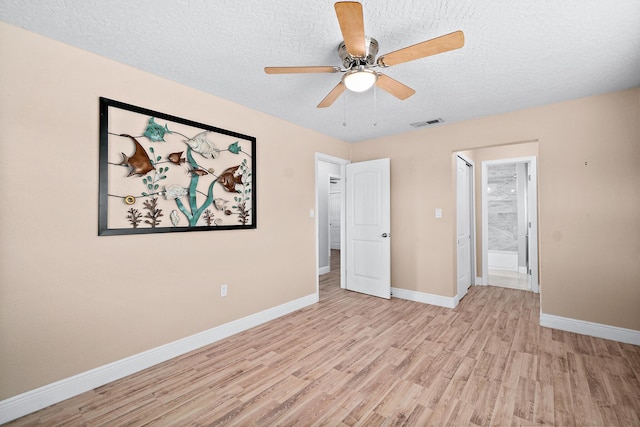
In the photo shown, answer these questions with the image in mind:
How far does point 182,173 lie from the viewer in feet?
8.34

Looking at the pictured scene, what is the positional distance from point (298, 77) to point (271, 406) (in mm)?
2508

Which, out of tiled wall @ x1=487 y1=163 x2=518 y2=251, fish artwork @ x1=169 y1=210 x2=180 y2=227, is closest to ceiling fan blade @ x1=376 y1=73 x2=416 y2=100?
fish artwork @ x1=169 y1=210 x2=180 y2=227

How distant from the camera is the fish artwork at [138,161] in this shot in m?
2.21

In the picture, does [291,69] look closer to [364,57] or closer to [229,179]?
[364,57]

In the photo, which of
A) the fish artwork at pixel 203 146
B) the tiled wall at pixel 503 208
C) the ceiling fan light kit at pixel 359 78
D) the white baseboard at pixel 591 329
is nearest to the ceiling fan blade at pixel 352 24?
the ceiling fan light kit at pixel 359 78

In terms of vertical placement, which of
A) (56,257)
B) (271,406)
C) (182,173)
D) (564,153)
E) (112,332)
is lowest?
(271,406)

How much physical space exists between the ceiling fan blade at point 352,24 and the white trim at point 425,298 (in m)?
3.28

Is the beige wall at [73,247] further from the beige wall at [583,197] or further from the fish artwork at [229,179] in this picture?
the beige wall at [583,197]

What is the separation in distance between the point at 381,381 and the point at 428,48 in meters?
2.27

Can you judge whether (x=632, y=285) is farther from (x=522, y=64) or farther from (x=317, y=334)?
(x=317, y=334)

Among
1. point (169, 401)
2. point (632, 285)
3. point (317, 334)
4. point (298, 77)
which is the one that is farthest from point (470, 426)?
point (298, 77)

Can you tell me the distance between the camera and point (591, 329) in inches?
113

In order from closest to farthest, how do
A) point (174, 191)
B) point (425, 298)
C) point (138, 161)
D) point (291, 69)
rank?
1. point (291, 69)
2. point (138, 161)
3. point (174, 191)
4. point (425, 298)

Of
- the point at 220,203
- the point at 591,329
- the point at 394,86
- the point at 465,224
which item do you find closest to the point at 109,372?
the point at 220,203
